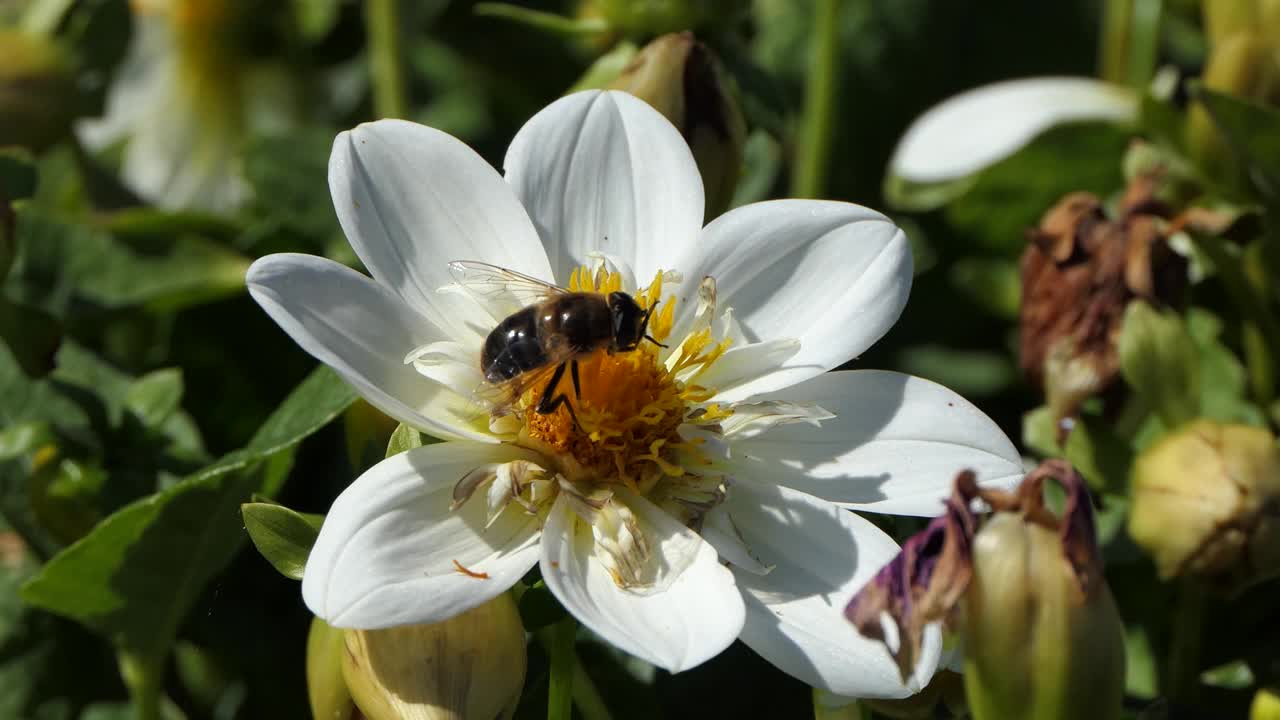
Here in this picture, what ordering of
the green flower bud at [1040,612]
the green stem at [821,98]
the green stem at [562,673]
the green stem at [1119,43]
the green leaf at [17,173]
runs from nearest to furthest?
the green flower bud at [1040,612], the green stem at [562,673], the green leaf at [17,173], the green stem at [821,98], the green stem at [1119,43]

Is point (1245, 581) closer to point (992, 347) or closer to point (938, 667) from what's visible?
point (938, 667)

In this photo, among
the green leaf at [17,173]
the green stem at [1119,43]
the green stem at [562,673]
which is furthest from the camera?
the green stem at [1119,43]

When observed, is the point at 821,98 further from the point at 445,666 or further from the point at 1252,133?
the point at 445,666

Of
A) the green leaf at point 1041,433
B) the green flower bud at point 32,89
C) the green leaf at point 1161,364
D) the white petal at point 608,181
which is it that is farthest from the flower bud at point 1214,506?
the green flower bud at point 32,89

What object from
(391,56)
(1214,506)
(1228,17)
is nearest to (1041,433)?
(1214,506)

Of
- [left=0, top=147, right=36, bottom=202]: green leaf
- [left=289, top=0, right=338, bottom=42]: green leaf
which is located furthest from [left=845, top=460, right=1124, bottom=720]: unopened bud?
[left=289, top=0, right=338, bottom=42]: green leaf

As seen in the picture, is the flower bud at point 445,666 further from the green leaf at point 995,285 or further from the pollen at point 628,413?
the green leaf at point 995,285
